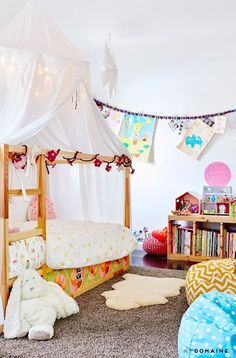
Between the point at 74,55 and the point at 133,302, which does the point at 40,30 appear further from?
the point at 133,302

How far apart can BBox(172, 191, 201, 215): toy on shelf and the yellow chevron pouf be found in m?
1.99

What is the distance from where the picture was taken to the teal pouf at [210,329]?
189 centimetres

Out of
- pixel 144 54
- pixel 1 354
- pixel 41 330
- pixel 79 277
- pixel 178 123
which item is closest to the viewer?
pixel 1 354

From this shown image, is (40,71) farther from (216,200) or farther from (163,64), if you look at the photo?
(216,200)

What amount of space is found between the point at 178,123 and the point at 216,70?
80cm

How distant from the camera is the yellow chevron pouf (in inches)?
120

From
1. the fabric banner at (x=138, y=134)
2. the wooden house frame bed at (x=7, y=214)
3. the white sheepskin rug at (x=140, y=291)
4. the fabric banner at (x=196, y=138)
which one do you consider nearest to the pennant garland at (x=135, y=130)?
the fabric banner at (x=138, y=134)

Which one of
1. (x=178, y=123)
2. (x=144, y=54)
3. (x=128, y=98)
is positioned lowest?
(x=178, y=123)

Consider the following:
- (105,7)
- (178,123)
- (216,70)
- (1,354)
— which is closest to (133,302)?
(1,354)

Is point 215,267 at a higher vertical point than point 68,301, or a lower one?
higher

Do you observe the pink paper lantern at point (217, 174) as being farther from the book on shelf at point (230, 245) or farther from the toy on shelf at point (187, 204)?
the book on shelf at point (230, 245)

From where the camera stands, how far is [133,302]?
3342 millimetres

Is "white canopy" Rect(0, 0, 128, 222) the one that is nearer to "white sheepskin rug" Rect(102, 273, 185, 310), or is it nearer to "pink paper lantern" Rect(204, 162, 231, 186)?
"white sheepskin rug" Rect(102, 273, 185, 310)

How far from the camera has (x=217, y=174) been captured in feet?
17.5
